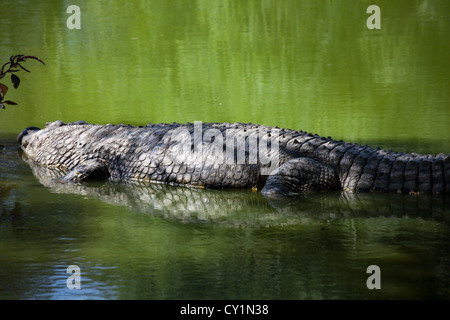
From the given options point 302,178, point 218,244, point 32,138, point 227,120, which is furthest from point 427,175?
point 32,138

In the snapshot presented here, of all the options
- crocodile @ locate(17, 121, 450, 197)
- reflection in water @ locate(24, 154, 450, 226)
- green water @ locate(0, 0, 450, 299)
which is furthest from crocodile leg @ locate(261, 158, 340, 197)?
green water @ locate(0, 0, 450, 299)

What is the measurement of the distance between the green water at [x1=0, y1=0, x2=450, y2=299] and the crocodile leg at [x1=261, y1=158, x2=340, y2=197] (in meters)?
0.25

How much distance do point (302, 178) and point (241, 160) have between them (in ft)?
2.84

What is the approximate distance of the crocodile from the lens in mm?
7508

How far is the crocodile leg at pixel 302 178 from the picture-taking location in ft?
Answer: 25.2

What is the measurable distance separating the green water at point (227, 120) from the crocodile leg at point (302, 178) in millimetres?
251

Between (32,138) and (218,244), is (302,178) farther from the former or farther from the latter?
(32,138)

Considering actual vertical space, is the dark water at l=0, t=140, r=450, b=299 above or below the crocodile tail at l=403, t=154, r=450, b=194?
below

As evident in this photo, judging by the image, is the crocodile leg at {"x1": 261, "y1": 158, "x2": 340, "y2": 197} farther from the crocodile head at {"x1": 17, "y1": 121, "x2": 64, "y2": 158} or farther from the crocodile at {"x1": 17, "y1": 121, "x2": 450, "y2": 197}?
the crocodile head at {"x1": 17, "y1": 121, "x2": 64, "y2": 158}

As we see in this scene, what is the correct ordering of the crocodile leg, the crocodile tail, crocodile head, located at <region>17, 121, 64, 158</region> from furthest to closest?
crocodile head, located at <region>17, 121, 64, 158</region> → the crocodile leg → the crocodile tail

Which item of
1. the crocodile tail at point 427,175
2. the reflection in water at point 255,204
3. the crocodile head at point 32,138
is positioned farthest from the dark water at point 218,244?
the crocodile head at point 32,138

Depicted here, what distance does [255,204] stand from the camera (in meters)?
7.32

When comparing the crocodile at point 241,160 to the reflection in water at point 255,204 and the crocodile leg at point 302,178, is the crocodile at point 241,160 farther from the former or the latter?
the reflection in water at point 255,204
